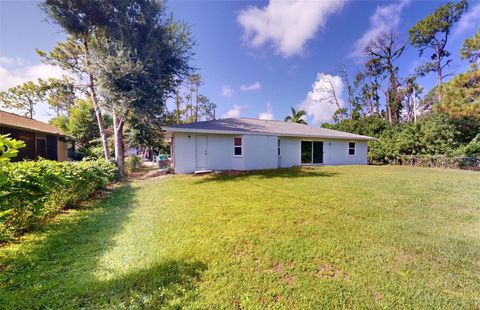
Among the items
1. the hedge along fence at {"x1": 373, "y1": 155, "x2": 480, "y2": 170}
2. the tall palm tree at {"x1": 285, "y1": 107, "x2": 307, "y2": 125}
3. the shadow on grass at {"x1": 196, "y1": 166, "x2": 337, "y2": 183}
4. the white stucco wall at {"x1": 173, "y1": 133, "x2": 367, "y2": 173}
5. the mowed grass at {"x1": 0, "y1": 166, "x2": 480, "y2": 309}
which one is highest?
the tall palm tree at {"x1": 285, "y1": 107, "x2": 307, "y2": 125}

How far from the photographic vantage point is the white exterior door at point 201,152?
1234 cm

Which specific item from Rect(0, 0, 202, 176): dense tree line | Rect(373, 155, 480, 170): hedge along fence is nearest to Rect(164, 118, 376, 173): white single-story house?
Rect(0, 0, 202, 176): dense tree line

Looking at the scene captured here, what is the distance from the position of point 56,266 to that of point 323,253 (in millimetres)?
4101

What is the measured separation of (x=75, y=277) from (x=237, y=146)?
10818mm

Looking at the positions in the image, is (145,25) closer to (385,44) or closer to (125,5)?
(125,5)

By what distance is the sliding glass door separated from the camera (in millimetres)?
15906

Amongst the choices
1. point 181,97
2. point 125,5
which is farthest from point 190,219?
point 181,97

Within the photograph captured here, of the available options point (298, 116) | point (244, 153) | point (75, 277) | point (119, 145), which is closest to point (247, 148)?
point (244, 153)

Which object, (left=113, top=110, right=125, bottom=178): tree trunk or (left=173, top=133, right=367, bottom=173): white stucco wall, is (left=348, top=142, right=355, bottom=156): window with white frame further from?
(left=113, top=110, right=125, bottom=178): tree trunk

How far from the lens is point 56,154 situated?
17734 millimetres

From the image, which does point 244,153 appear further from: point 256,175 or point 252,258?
point 252,258

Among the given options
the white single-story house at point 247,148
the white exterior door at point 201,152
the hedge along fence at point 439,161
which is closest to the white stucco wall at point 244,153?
the white single-story house at point 247,148

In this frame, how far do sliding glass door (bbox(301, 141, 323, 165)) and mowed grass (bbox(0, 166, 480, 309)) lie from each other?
10.1 m

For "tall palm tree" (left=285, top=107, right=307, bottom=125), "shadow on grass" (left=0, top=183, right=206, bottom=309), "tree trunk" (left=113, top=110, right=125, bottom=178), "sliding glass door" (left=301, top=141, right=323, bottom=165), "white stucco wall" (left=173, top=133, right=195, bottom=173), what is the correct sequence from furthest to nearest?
"tall palm tree" (left=285, top=107, right=307, bottom=125) < "sliding glass door" (left=301, top=141, right=323, bottom=165) < "tree trunk" (left=113, top=110, right=125, bottom=178) < "white stucco wall" (left=173, top=133, right=195, bottom=173) < "shadow on grass" (left=0, top=183, right=206, bottom=309)
